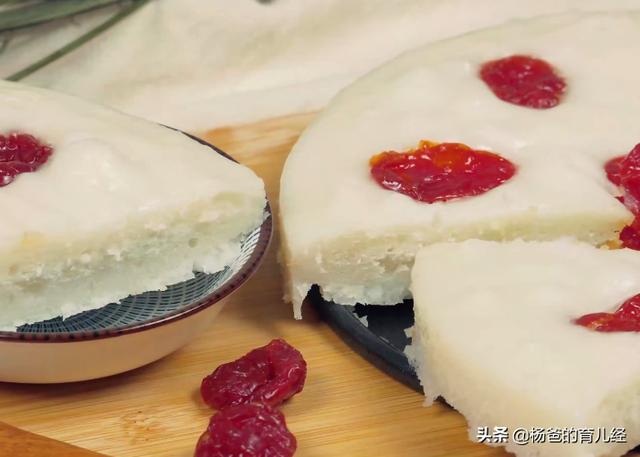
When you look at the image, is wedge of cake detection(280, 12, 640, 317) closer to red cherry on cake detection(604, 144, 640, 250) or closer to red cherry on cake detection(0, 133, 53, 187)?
red cherry on cake detection(604, 144, 640, 250)

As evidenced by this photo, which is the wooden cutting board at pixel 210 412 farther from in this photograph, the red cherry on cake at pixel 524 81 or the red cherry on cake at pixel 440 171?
the red cherry on cake at pixel 524 81

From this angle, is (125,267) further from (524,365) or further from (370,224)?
(524,365)

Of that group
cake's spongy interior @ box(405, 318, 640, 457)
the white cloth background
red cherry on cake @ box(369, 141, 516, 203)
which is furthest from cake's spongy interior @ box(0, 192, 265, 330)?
the white cloth background

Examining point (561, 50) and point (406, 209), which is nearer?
point (406, 209)

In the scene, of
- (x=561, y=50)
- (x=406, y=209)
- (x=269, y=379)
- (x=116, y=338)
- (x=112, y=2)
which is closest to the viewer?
(x=116, y=338)

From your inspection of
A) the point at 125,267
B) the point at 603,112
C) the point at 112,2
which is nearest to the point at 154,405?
the point at 125,267

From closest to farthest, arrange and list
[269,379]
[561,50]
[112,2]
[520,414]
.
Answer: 1. [520,414]
2. [269,379]
3. [561,50]
4. [112,2]
